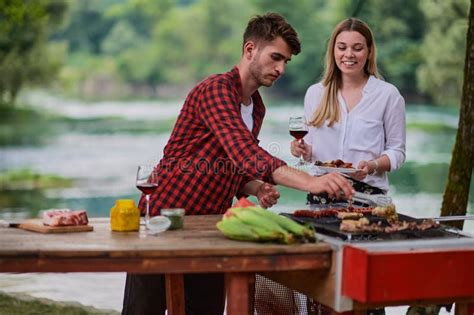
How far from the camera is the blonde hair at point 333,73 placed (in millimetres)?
4770

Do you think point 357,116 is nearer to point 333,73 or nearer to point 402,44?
point 333,73

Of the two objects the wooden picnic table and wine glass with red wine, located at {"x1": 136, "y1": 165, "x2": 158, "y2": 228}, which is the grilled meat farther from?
wine glass with red wine, located at {"x1": 136, "y1": 165, "x2": 158, "y2": 228}

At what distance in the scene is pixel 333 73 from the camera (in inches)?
193

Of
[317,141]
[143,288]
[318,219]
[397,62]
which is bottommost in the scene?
[143,288]

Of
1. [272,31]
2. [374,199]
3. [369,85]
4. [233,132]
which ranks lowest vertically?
[374,199]

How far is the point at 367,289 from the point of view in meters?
3.38

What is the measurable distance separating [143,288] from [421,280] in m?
1.44

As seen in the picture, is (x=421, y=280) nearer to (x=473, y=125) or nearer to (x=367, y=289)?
A: (x=367, y=289)

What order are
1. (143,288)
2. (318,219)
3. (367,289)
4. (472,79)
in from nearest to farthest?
(367,289), (318,219), (143,288), (472,79)

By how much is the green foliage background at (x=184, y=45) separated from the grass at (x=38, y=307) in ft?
31.9

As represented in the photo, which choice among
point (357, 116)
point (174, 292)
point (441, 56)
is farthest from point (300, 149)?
point (441, 56)

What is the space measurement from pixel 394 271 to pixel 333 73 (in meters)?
1.69

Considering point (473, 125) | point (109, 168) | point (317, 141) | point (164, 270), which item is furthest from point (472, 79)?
point (109, 168)

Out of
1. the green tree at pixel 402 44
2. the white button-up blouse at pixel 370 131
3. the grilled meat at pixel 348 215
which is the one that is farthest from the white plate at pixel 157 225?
the green tree at pixel 402 44
